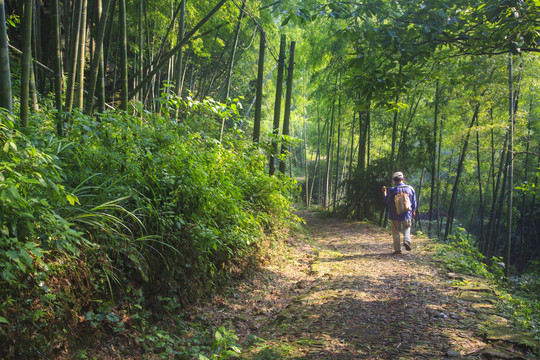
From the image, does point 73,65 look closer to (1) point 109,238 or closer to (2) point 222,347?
(1) point 109,238

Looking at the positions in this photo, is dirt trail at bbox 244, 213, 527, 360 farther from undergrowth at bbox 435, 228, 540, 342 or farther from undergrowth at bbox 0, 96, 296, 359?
undergrowth at bbox 0, 96, 296, 359

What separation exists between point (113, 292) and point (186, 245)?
75 centimetres

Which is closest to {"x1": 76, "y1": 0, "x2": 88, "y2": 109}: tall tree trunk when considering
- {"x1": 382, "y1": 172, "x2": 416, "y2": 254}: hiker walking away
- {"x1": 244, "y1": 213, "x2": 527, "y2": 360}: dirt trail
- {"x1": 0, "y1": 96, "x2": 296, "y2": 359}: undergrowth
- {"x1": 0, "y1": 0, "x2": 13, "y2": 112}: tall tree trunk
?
{"x1": 0, "y1": 96, "x2": 296, "y2": 359}: undergrowth

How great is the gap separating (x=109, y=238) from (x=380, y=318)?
242cm

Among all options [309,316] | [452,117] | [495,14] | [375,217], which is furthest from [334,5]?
[452,117]

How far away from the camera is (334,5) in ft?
9.02

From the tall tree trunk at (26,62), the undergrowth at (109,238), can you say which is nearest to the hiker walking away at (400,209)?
the undergrowth at (109,238)

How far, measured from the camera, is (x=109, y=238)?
7.61ft

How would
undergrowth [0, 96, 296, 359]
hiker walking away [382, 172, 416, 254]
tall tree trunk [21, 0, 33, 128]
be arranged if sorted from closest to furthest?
1. undergrowth [0, 96, 296, 359]
2. tall tree trunk [21, 0, 33, 128]
3. hiker walking away [382, 172, 416, 254]

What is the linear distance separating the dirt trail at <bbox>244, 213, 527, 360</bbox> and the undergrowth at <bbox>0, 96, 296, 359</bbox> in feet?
2.17

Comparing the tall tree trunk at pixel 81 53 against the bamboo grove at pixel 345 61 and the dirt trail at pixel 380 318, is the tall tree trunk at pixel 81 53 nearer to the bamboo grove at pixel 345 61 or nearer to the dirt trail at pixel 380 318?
the bamboo grove at pixel 345 61

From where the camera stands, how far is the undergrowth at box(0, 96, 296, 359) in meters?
1.65

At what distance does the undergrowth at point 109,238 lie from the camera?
165 cm

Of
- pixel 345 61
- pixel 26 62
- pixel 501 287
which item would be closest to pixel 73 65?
pixel 26 62
